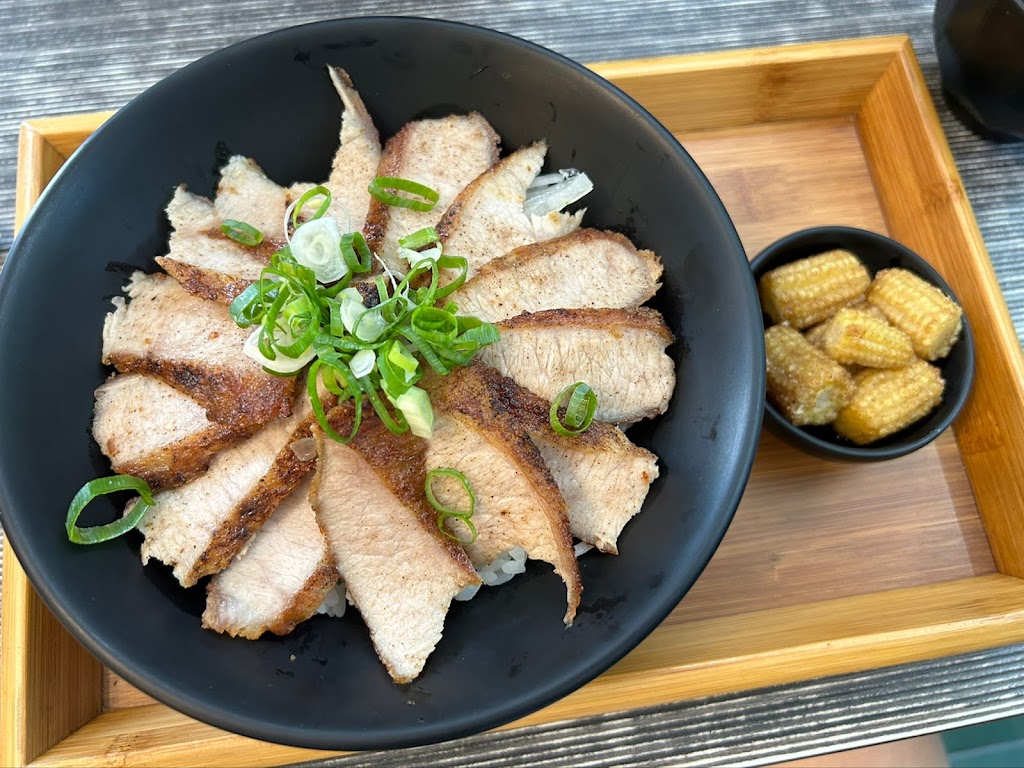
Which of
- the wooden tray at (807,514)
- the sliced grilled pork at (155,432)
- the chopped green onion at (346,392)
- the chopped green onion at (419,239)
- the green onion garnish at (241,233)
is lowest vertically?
the wooden tray at (807,514)

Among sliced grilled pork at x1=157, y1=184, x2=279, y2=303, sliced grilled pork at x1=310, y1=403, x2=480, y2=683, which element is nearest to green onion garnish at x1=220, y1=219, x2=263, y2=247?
sliced grilled pork at x1=157, y1=184, x2=279, y2=303

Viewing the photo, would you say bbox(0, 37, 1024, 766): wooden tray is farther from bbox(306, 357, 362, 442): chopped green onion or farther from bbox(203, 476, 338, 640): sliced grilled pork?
bbox(306, 357, 362, 442): chopped green onion

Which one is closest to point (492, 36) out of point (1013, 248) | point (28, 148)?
point (28, 148)

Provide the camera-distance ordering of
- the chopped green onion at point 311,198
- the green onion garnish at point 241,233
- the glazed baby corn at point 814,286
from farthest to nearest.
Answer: the glazed baby corn at point 814,286 → the green onion garnish at point 241,233 → the chopped green onion at point 311,198

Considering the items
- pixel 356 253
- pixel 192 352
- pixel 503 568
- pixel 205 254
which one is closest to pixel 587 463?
pixel 503 568

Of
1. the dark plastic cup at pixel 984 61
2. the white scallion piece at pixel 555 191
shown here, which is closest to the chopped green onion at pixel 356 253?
the white scallion piece at pixel 555 191

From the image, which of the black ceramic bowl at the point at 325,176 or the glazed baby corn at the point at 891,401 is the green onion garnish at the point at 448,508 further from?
the glazed baby corn at the point at 891,401

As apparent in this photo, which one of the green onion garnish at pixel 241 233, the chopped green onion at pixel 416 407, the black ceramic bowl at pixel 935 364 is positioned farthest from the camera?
the black ceramic bowl at pixel 935 364

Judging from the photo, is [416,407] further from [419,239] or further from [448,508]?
[419,239]
